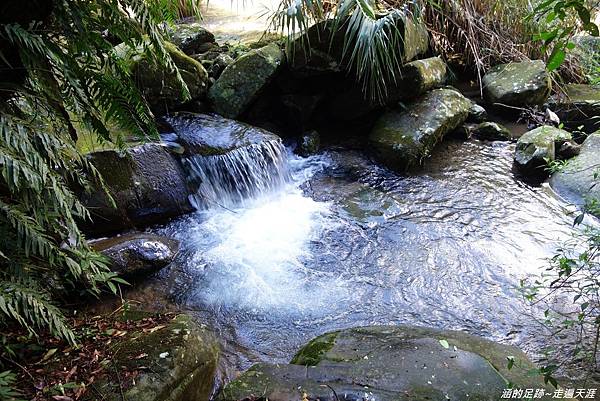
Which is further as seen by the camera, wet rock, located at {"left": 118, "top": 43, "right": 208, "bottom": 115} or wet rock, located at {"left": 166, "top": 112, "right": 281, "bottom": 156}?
wet rock, located at {"left": 118, "top": 43, "right": 208, "bottom": 115}

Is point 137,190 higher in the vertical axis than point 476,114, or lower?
lower

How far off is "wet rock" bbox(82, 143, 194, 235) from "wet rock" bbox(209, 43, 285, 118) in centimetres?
110

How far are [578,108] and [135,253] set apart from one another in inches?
208

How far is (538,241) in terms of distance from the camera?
3768 mm

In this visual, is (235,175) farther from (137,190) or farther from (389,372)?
(389,372)

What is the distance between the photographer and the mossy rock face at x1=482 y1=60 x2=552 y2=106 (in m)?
5.64

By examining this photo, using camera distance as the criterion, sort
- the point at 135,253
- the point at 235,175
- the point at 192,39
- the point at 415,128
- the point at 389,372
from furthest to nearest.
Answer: the point at 192,39 < the point at 415,128 < the point at 235,175 < the point at 135,253 < the point at 389,372

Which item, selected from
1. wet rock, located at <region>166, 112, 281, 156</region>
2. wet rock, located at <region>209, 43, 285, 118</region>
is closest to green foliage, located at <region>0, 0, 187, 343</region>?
wet rock, located at <region>166, 112, 281, 156</region>

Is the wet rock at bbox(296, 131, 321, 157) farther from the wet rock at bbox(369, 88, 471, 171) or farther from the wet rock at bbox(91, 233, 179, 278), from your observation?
the wet rock at bbox(91, 233, 179, 278)

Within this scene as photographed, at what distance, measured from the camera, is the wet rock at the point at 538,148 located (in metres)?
4.68

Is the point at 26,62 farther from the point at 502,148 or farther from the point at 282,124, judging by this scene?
the point at 502,148

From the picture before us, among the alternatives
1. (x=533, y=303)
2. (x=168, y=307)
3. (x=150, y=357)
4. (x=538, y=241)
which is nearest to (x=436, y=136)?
(x=538, y=241)

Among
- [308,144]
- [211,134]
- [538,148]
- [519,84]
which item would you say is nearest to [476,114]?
[519,84]

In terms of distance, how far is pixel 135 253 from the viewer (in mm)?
3381
